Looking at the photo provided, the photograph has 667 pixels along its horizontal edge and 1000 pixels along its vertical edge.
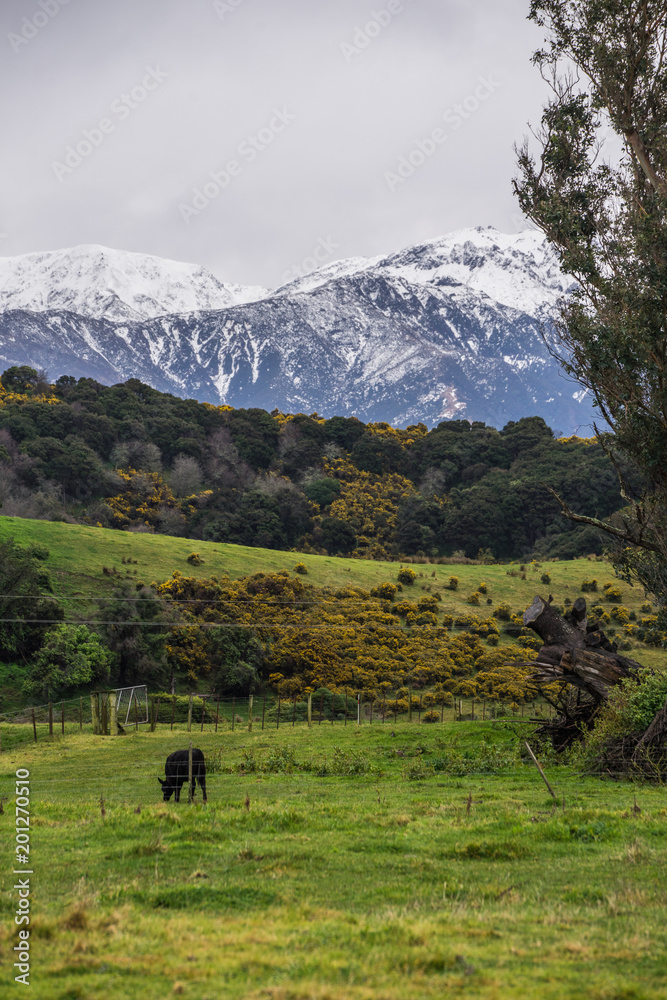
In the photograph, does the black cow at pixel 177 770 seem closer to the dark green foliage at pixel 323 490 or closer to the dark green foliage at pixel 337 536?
the dark green foliage at pixel 337 536

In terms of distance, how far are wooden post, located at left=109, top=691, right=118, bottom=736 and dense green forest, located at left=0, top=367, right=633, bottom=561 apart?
129ft

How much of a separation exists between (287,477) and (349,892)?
83291 millimetres

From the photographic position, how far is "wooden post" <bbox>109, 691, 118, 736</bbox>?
29.8m

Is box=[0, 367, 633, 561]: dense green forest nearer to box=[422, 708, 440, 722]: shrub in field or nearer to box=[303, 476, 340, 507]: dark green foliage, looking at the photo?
box=[303, 476, 340, 507]: dark green foliage

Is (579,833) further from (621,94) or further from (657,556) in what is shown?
(621,94)

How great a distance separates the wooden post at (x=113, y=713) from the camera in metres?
29.8

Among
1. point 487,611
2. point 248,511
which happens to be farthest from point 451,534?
point 487,611

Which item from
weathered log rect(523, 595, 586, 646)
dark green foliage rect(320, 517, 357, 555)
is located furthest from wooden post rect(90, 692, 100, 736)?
dark green foliage rect(320, 517, 357, 555)

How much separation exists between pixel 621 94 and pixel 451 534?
199ft

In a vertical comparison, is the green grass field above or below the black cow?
above

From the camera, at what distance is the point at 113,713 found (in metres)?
30.2

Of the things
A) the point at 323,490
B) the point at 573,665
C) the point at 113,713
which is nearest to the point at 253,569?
the point at 113,713

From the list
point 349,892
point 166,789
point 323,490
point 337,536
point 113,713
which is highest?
point 323,490

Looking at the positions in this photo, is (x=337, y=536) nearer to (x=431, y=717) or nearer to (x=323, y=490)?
(x=323, y=490)
